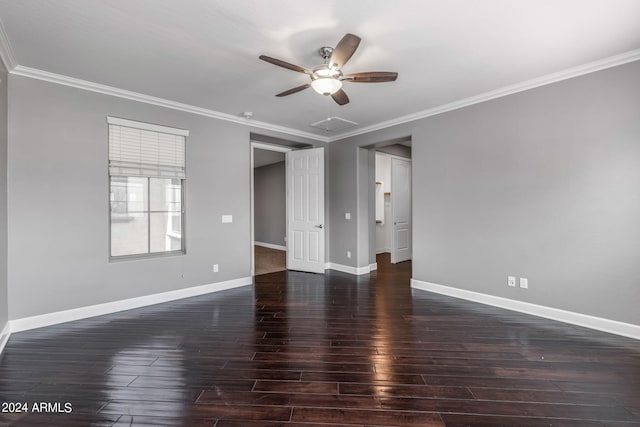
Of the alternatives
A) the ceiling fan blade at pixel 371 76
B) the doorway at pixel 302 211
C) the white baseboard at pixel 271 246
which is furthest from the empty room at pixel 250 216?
the white baseboard at pixel 271 246

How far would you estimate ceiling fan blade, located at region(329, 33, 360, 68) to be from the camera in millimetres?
2056

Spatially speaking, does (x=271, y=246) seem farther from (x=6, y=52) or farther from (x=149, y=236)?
(x=6, y=52)

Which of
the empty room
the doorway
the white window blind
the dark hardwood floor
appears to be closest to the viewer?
the dark hardwood floor

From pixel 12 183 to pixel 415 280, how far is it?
5039 millimetres

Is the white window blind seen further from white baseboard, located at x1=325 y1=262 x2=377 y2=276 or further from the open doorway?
the open doorway

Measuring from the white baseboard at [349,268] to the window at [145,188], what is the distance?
2822mm

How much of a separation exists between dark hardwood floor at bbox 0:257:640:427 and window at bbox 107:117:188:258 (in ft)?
3.06

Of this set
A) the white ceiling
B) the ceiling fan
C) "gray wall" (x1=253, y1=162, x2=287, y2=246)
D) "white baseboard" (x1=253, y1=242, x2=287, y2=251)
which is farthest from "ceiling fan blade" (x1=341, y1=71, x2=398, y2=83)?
"white baseboard" (x1=253, y1=242, x2=287, y2=251)

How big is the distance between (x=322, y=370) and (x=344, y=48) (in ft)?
8.03

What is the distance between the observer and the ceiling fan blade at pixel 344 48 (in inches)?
81.0

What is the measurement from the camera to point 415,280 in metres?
4.55

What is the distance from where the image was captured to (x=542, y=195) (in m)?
3.31

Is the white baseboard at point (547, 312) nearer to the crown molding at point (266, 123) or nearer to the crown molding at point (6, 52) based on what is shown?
the crown molding at point (266, 123)

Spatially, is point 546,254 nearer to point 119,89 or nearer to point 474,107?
point 474,107
